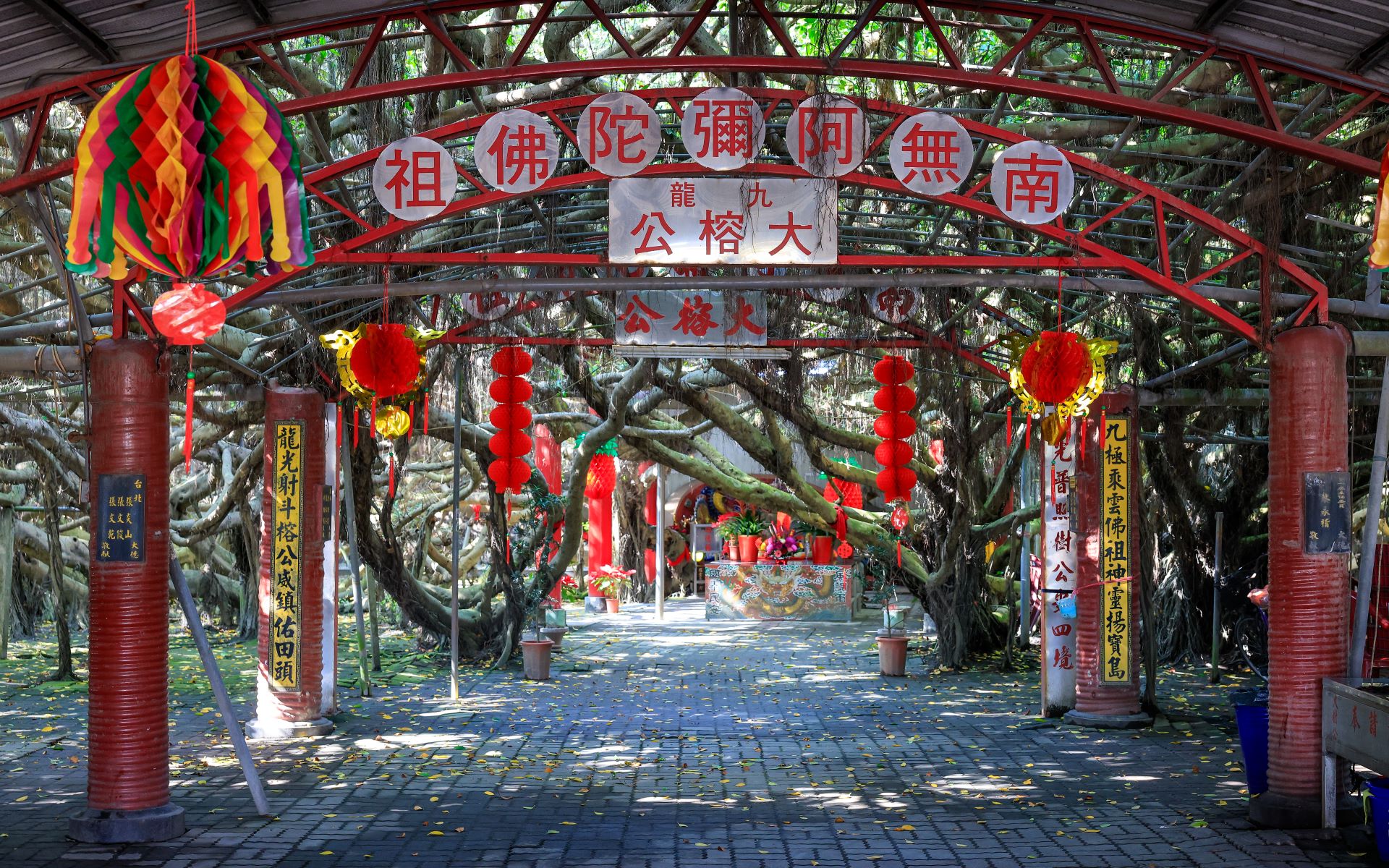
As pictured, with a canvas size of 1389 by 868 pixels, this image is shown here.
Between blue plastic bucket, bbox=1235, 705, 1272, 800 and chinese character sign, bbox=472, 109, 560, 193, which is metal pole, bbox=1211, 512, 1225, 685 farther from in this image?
chinese character sign, bbox=472, 109, 560, 193

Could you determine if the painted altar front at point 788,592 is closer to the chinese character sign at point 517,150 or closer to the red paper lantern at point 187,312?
the chinese character sign at point 517,150

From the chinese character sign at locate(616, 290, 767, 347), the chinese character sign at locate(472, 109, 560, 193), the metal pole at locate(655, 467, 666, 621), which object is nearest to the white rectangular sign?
the chinese character sign at locate(616, 290, 767, 347)

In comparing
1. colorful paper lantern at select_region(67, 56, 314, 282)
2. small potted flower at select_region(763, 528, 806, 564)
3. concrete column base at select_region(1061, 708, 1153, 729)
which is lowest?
concrete column base at select_region(1061, 708, 1153, 729)

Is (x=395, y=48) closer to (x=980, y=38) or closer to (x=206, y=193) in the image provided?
(x=206, y=193)

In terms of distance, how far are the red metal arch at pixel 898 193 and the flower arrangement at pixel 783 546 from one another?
13359 mm

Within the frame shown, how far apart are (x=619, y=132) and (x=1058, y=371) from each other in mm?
3593

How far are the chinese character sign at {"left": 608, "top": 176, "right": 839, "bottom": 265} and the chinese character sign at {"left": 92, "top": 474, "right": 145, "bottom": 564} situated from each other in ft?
8.73

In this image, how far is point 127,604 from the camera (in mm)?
6430

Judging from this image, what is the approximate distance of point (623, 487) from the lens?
24203 mm

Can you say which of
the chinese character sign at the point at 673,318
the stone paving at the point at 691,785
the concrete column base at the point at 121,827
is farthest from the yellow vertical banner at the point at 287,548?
the concrete column base at the point at 121,827

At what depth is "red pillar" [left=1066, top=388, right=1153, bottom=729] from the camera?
9.98 meters

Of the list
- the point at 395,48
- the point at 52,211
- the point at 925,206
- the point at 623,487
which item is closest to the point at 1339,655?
the point at 925,206

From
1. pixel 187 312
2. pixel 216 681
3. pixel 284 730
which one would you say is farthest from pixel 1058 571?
pixel 187 312

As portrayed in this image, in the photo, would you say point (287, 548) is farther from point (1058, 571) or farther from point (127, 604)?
point (1058, 571)
